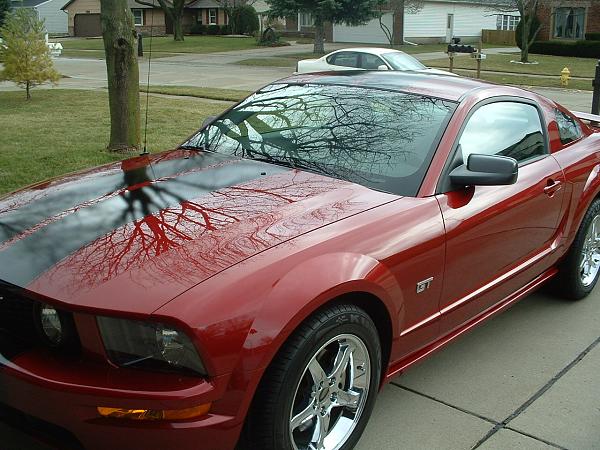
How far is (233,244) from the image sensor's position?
2.58m

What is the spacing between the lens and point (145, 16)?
2372 inches

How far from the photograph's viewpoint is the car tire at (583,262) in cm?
453

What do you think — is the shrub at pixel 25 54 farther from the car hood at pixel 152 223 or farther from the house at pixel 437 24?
the house at pixel 437 24

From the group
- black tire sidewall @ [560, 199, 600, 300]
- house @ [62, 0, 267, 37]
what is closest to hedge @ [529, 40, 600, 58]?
house @ [62, 0, 267, 37]

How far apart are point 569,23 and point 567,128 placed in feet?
135

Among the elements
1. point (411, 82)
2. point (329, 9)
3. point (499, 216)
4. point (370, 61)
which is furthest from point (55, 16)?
point (499, 216)

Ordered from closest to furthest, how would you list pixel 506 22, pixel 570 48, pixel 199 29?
pixel 570 48 < pixel 506 22 < pixel 199 29

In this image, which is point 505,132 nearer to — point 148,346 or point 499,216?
point 499,216

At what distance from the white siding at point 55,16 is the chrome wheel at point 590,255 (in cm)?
6841

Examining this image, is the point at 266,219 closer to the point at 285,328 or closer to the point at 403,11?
the point at 285,328

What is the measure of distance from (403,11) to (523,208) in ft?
137

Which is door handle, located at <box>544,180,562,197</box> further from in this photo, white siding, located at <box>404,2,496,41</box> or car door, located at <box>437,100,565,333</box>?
white siding, located at <box>404,2,496,41</box>

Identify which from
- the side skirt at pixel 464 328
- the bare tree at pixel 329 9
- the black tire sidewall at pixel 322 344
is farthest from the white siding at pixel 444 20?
the black tire sidewall at pixel 322 344

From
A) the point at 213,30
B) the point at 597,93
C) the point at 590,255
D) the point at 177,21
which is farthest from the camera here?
the point at 213,30
